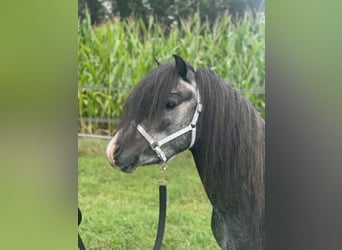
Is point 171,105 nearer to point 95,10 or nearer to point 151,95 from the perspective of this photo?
point 151,95

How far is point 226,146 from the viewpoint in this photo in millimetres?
1908

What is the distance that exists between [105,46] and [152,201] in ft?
2.43

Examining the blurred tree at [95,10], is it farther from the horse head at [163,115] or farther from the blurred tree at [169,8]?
the horse head at [163,115]

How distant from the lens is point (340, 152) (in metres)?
1.83

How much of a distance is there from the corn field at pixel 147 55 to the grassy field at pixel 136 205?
202mm

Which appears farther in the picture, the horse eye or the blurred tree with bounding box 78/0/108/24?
the blurred tree with bounding box 78/0/108/24

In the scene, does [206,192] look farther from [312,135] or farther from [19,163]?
[19,163]

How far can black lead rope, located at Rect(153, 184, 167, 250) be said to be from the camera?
1.96 m

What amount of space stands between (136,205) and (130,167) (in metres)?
0.18

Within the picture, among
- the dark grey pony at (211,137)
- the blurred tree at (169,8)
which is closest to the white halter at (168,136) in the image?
the dark grey pony at (211,137)

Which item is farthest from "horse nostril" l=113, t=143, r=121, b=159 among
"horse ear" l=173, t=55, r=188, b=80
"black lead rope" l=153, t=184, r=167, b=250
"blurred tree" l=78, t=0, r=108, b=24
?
"blurred tree" l=78, t=0, r=108, b=24

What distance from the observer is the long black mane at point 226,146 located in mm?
1890

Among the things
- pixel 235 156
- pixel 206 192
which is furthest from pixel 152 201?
pixel 235 156

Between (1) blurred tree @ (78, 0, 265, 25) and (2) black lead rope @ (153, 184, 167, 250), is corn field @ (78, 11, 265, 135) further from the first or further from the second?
(2) black lead rope @ (153, 184, 167, 250)
